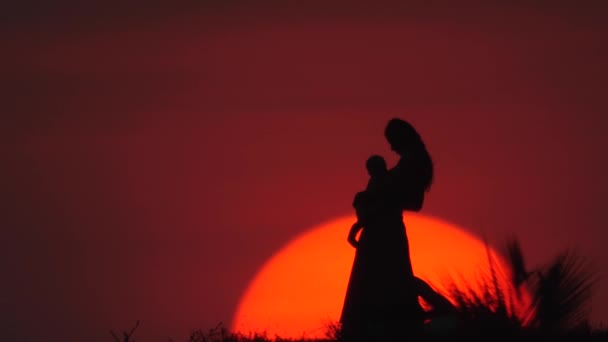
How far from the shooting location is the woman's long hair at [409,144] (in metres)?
11.6

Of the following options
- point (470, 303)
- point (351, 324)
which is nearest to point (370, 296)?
point (351, 324)

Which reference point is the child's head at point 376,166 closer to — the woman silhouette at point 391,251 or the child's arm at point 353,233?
the woman silhouette at point 391,251

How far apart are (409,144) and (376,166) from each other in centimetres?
49

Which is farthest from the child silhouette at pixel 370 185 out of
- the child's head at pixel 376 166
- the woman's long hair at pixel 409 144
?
the woman's long hair at pixel 409 144

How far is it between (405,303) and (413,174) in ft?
4.55

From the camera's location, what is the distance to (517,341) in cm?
637

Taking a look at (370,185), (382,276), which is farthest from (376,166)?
(382,276)

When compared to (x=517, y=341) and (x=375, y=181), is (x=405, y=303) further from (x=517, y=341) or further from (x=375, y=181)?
(x=517, y=341)

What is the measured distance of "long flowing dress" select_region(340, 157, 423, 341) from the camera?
38.1ft

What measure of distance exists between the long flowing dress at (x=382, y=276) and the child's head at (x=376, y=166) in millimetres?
233

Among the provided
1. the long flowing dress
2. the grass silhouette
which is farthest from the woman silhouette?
the grass silhouette

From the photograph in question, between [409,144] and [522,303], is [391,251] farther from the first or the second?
[522,303]

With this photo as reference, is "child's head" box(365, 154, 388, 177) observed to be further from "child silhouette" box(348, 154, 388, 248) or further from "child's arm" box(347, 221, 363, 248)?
"child's arm" box(347, 221, 363, 248)

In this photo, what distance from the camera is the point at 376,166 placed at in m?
11.9
